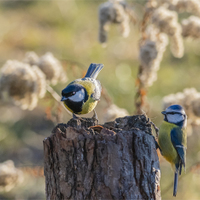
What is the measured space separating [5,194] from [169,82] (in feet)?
14.0

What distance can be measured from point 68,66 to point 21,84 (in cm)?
189

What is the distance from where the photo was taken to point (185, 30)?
8.38 feet

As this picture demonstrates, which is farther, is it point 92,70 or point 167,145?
point 92,70

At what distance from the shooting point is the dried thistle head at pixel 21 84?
2.31 meters

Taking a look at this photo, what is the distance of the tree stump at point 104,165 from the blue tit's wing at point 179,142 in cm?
59

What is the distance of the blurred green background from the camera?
4.83 m

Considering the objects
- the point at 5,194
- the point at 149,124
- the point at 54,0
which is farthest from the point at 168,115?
the point at 54,0

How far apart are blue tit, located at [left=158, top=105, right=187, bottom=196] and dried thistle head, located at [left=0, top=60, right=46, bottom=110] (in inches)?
40.8

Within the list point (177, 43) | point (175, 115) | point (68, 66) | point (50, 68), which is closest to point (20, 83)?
point (50, 68)

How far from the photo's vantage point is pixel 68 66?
4.17 m

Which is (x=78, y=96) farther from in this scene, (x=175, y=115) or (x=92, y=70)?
(x=175, y=115)

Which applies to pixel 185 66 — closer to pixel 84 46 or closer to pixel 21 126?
pixel 84 46

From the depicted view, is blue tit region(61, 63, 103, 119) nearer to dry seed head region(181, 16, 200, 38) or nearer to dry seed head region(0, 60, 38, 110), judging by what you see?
dry seed head region(0, 60, 38, 110)

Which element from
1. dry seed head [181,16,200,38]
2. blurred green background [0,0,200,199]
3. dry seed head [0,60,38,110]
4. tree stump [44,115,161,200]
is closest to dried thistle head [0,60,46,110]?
dry seed head [0,60,38,110]
